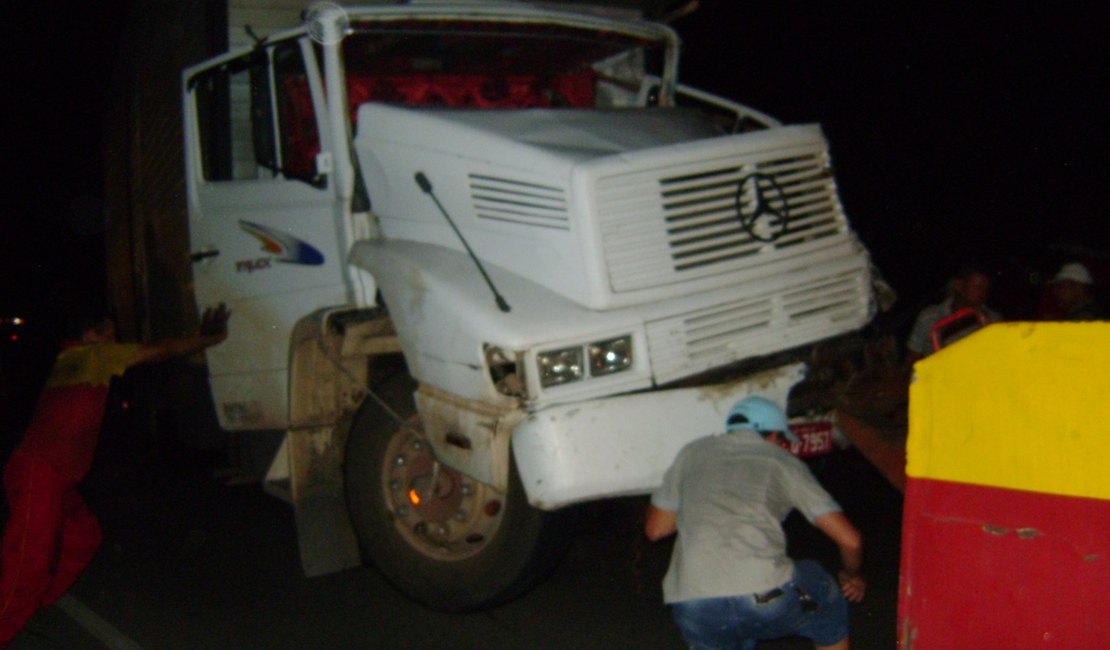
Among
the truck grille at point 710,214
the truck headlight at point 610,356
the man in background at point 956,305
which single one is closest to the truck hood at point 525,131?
the truck grille at point 710,214

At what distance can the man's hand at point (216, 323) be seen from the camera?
6375 millimetres

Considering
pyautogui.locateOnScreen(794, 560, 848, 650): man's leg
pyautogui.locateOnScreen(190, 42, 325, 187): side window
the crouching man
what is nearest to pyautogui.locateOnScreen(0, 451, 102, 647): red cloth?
pyautogui.locateOnScreen(190, 42, 325, 187): side window

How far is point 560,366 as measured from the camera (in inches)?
180

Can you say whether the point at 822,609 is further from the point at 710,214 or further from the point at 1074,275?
the point at 1074,275

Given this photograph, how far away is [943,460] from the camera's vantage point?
330cm

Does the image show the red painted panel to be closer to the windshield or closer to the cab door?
the cab door

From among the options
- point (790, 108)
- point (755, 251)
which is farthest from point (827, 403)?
point (790, 108)

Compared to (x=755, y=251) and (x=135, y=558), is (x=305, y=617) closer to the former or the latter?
(x=135, y=558)

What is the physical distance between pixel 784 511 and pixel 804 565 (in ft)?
0.64

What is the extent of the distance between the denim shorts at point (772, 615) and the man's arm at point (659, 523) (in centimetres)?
37

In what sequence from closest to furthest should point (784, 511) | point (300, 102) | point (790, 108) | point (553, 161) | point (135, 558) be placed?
point (784, 511), point (553, 161), point (300, 102), point (135, 558), point (790, 108)

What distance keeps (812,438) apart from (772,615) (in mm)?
1516

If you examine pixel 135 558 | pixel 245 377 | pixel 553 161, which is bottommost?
pixel 135 558

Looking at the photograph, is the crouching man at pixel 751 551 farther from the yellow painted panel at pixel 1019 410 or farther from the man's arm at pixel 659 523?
the yellow painted panel at pixel 1019 410
